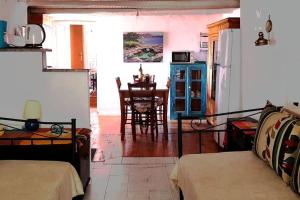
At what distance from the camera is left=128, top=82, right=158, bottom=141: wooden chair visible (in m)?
5.64

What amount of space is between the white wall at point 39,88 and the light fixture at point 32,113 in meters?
0.38

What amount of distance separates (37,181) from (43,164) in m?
0.37

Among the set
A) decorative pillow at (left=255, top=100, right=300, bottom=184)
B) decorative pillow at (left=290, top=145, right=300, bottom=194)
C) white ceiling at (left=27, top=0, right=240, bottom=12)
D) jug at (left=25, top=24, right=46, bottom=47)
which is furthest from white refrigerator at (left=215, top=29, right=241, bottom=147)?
decorative pillow at (left=290, top=145, right=300, bottom=194)

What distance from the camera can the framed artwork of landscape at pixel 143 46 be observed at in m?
7.91

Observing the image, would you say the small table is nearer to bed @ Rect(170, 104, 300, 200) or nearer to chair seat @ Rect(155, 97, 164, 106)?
bed @ Rect(170, 104, 300, 200)

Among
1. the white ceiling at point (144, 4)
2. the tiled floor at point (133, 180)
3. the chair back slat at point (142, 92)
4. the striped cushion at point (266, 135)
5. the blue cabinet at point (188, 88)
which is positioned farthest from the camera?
the blue cabinet at point (188, 88)

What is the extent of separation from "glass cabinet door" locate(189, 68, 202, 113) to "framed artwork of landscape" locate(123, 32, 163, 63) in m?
0.86

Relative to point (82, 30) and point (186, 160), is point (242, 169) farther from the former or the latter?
point (82, 30)

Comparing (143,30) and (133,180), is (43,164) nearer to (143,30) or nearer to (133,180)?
(133,180)

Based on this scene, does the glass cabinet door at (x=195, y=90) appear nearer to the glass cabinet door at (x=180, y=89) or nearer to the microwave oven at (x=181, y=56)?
the glass cabinet door at (x=180, y=89)

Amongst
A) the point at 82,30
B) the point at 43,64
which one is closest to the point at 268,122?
the point at 43,64

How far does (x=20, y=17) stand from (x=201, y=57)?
14.7 ft

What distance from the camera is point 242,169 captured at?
2.49 metres

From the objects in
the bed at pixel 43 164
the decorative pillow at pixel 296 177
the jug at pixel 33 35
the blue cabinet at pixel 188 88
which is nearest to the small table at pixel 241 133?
the decorative pillow at pixel 296 177
